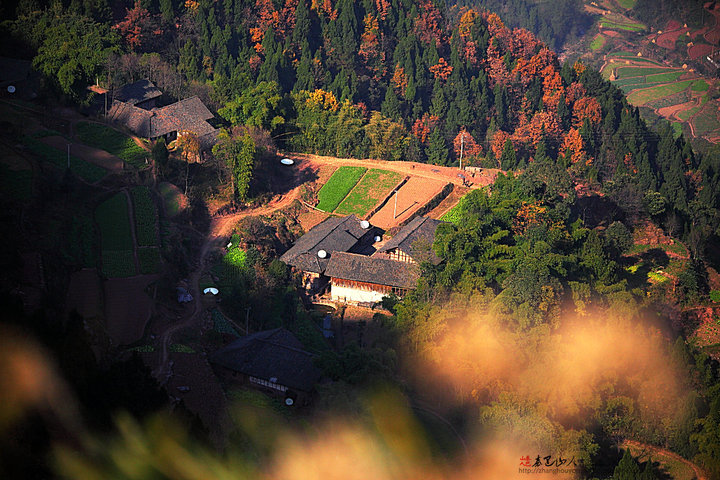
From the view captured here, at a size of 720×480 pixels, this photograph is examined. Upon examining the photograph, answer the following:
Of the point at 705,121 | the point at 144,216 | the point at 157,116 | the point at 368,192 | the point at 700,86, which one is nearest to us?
the point at 144,216

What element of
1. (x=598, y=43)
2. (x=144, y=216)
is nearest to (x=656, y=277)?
(x=144, y=216)

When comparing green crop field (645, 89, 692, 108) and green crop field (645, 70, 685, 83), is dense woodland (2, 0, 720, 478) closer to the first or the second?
green crop field (645, 89, 692, 108)

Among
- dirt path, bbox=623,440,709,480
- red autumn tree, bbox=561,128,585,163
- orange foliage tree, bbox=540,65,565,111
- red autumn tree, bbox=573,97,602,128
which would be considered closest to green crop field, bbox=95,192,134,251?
dirt path, bbox=623,440,709,480

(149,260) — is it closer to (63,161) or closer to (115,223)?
(115,223)

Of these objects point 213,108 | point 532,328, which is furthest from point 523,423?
point 213,108

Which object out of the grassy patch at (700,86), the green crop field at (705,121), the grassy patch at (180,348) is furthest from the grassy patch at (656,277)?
the grassy patch at (700,86)

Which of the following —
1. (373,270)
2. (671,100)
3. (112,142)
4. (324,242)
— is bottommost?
(671,100)
